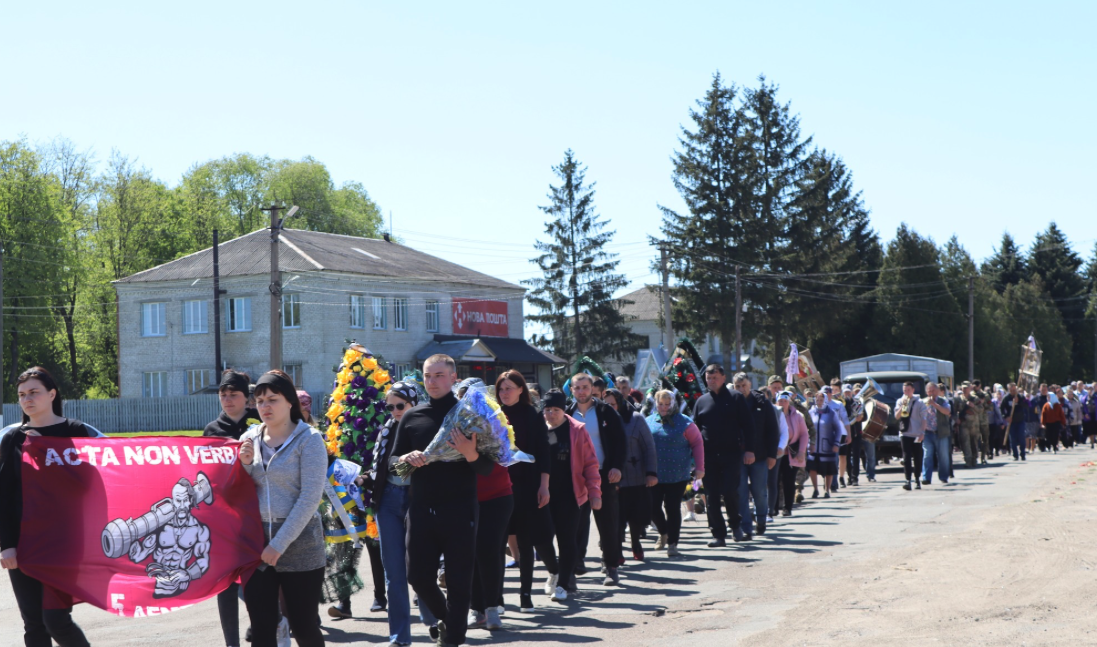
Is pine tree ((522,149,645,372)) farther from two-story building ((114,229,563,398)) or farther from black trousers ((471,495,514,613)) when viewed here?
black trousers ((471,495,514,613))

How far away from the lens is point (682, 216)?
63250 mm

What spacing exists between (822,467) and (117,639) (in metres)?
14.2

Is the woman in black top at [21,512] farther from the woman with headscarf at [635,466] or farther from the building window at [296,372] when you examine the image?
the building window at [296,372]

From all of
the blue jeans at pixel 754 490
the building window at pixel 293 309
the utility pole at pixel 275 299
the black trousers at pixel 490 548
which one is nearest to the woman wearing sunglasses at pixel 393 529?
the black trousers at pixel 490 548

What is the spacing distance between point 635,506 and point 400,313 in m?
43.4

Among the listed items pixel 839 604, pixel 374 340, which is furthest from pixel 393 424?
pixel 374 340

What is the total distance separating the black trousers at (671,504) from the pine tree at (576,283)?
56.2 metres

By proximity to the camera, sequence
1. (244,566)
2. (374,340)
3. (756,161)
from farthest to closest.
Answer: (756,161) < (374,340) < (244,566)

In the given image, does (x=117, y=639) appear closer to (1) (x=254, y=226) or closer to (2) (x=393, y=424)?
(2) (x=393, y=424)

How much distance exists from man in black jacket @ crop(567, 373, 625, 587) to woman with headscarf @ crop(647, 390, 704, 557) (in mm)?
1570

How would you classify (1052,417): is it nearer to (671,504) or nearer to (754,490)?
(754,490)

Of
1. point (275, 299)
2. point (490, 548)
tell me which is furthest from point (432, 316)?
point (490, 548)

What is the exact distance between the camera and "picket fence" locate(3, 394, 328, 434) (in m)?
49.9

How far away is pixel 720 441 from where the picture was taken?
13969mm
